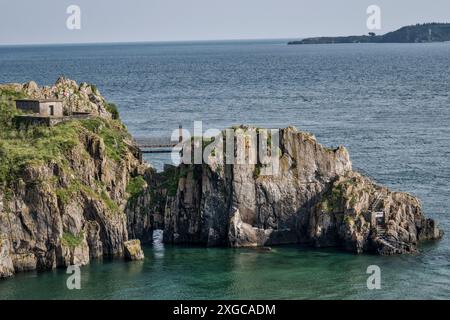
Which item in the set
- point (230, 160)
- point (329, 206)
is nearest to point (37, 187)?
point (230, 160)

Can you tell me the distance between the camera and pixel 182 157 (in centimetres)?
10719

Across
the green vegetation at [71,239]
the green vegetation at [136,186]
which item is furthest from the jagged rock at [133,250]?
the green vegetation at [136,186]

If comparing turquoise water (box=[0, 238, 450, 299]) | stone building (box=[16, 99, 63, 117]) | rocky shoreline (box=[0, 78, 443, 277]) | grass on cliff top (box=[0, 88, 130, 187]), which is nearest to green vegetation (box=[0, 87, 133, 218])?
grass on cliff top (box=[0, 88, 130, 187])

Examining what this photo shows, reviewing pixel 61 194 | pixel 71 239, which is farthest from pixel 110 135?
pixel 71 239

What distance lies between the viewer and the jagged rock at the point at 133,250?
98688 millimetres

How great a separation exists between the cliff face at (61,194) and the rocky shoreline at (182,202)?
0.09m

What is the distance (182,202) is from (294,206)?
429 inches

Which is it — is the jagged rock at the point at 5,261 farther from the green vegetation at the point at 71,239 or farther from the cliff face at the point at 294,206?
the cliff face at the point at 294,206

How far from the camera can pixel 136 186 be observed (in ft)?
351

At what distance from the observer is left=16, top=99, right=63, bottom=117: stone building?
369ft

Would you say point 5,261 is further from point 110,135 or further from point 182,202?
point 110,135

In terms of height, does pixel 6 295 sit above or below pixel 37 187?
below
